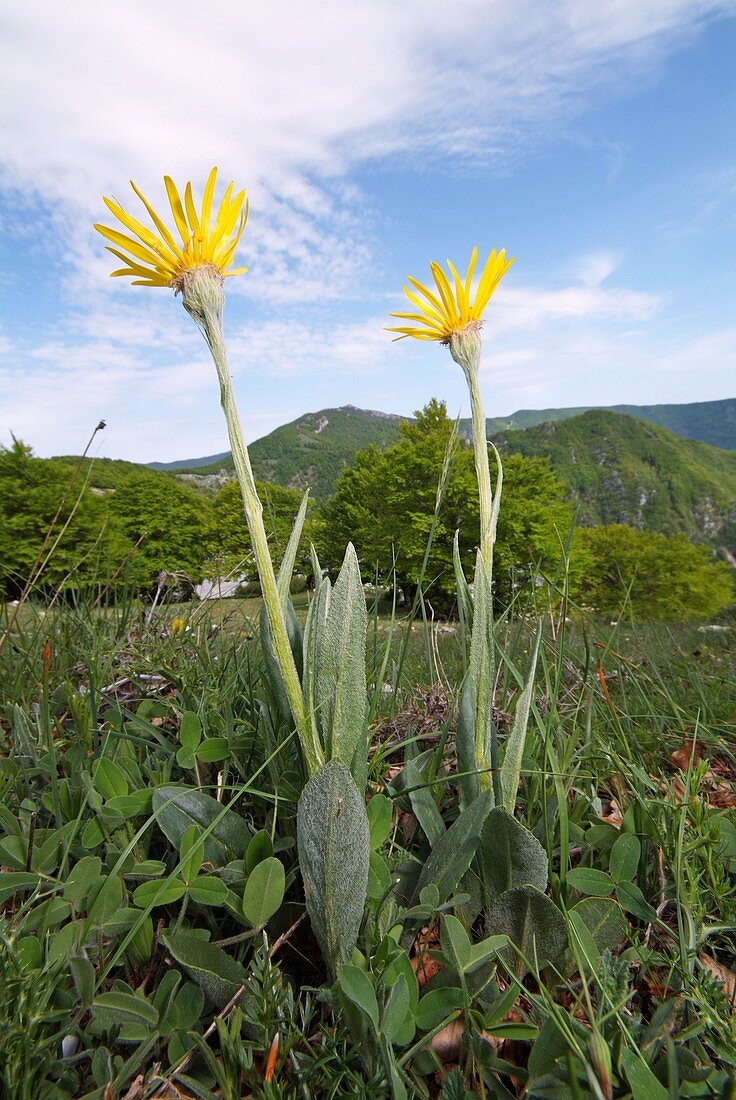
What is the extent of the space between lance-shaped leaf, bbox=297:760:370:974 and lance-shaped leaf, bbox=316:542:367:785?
0.13 m

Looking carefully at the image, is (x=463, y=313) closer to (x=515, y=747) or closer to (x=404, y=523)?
(x=515, y=747)

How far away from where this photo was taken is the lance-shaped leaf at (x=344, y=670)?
1226 mm

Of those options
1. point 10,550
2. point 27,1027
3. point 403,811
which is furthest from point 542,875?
point 10,550

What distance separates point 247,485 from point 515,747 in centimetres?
81

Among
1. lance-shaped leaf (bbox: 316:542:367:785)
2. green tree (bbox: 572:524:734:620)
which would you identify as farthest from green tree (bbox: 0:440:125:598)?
green tree (bbox: 572:524:734:620)

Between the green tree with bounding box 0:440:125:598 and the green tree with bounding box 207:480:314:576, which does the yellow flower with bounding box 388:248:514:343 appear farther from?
the green tree with bounding box 0:440:125:598

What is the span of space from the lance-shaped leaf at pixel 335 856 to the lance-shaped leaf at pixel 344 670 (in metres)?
→ 0.13

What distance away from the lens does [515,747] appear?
1.27m

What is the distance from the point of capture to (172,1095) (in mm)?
982

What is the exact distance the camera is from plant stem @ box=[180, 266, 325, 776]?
1.22m

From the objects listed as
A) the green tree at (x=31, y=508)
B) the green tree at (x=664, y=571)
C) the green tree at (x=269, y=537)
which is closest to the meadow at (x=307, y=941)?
the green tree at (x=269, y=537)

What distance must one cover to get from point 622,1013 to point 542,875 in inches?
9.6

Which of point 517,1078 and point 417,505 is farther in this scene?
point 417,505

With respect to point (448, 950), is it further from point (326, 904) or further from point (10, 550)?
point (10, 550)
